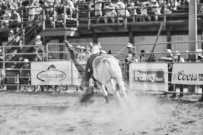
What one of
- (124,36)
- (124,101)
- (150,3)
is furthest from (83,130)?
(124,36)

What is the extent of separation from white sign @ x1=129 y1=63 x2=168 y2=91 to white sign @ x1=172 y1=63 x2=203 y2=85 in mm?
389

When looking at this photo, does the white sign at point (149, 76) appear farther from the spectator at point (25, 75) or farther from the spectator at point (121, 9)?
the spectator at point (121, 9)

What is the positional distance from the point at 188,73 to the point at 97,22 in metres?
10.0

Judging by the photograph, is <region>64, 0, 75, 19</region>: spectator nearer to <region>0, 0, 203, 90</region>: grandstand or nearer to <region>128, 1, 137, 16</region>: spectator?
<region>0, 0, 203, 90</region>: grandstand

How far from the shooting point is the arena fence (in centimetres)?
1428

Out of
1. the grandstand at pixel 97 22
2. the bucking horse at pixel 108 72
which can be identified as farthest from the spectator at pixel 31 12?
the bucking horse at pixel 108 72

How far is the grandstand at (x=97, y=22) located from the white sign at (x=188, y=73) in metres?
6.43

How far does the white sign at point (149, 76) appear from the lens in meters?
14.8

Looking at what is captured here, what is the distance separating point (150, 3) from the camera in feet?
70.8

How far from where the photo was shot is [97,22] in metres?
23.3

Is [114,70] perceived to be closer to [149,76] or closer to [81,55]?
[149,76]

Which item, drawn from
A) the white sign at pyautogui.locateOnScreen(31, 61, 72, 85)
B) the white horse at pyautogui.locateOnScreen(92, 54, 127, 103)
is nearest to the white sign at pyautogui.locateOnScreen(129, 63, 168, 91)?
the white sign at pyautogui.locateOnScreen(31, 61, 72, 85)

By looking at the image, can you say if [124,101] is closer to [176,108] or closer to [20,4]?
[176,108]

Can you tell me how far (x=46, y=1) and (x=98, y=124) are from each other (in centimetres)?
1559
